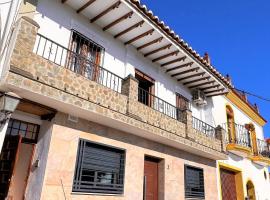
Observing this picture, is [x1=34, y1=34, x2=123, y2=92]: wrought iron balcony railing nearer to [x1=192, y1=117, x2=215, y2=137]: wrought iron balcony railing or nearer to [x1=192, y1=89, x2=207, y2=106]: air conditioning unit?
[x1=192, y1=117, x2=215, y2=137]: wrought iron balcony railing

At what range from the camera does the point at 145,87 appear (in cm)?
1095

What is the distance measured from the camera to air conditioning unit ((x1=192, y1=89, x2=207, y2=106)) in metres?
13.1

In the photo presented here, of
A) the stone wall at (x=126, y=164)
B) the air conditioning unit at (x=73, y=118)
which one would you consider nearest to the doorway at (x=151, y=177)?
the stone wall at (x=126, y=164)

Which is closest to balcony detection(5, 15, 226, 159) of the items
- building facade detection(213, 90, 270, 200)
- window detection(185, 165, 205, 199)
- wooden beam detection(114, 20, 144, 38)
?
window detection(185, 165, 205, 199)

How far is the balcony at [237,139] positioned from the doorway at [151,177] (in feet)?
17.2

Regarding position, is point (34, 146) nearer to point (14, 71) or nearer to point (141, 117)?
point (14, 71)

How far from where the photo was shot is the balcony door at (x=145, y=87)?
1040 centimetres

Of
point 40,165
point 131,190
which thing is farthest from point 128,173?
point 40,165

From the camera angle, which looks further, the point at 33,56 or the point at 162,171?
the point at 162,171

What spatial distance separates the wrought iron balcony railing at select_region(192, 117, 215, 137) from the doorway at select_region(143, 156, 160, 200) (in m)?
2.93

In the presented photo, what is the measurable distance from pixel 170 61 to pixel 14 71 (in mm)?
6876

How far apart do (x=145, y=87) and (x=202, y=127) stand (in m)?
3.54

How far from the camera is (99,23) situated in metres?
8.91

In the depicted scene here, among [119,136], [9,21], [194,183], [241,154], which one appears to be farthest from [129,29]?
[241,154]
